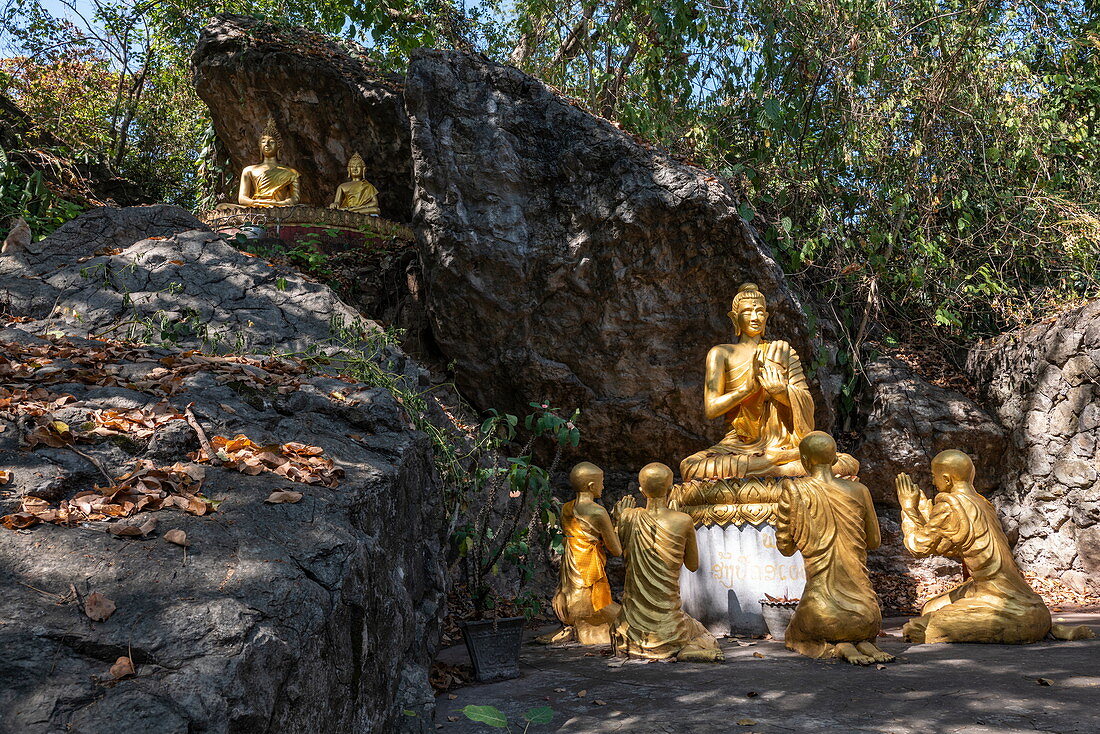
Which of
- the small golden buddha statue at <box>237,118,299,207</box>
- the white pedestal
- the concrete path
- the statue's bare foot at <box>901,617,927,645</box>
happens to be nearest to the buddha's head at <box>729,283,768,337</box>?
the white pedestal

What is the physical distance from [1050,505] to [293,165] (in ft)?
36.5

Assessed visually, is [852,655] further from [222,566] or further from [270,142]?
[270,142]

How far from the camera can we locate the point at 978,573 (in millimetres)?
5566

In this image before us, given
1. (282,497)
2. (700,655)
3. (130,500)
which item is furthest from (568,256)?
(130,500)

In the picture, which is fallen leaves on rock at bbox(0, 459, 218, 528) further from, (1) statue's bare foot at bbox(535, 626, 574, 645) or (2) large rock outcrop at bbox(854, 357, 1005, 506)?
(2) large rock outcrop at bbox(854, 357, 1005, 506)

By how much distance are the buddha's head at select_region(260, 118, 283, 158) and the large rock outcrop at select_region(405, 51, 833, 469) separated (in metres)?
3.41

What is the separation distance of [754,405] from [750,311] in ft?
2.98

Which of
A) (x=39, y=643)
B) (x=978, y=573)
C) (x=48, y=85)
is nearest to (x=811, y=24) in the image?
(x=978, y=573)

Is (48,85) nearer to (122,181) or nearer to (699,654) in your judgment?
(122,181)

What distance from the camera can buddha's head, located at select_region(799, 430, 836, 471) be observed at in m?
5.28

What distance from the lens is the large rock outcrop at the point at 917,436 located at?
9586 millimetres

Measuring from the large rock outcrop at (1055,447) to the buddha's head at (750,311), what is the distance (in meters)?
3.73

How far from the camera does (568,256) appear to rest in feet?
30.1

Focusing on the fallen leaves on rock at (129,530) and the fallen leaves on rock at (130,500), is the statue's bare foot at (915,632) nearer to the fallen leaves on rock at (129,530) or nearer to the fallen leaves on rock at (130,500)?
the fallen leaves on rock at (130,500)
